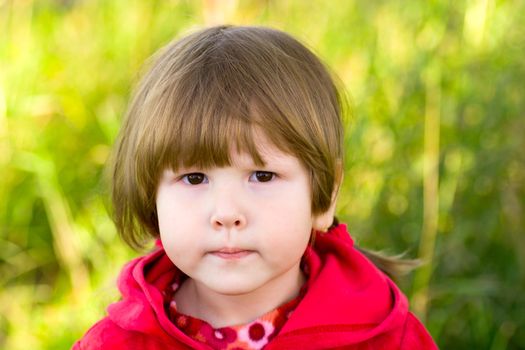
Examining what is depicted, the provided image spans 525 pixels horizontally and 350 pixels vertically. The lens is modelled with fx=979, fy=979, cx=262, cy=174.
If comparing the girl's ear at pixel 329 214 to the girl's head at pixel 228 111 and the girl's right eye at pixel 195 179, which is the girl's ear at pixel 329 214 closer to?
the girl's head at pixel 228 111

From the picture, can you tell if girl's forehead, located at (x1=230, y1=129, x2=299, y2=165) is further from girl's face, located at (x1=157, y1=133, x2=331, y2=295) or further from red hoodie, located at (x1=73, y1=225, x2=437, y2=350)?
red hoodie, located at (x1=73, y1=225, x2=437, y2=350)

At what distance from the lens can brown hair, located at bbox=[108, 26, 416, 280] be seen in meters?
2.15

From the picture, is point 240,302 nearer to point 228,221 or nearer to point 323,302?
point 323,302

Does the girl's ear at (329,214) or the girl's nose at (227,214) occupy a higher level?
the girl's nose at (227,214)

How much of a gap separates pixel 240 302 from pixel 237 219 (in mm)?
377

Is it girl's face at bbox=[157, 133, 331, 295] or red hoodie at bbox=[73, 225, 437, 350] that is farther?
red hoodie at bbox=[73, 225, 437, 350]

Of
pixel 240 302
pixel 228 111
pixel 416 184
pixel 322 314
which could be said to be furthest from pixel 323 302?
pixel 416 184

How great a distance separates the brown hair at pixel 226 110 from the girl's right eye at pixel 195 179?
4 cm

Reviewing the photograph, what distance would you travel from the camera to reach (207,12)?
3891 mm

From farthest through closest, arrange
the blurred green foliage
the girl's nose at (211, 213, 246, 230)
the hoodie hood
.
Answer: the blurred green foliage
the hoodie hood
the girl's nose at (211, 213, 246, 230)

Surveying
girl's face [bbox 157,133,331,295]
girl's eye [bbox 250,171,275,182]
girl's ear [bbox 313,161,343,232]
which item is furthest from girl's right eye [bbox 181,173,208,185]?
girl's ear [bbox 313,161,343,232]

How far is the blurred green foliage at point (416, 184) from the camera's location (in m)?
3.28

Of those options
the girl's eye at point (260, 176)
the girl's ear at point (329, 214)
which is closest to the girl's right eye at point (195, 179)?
the girl's eye at point (260, 176)

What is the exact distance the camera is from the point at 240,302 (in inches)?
95.3
